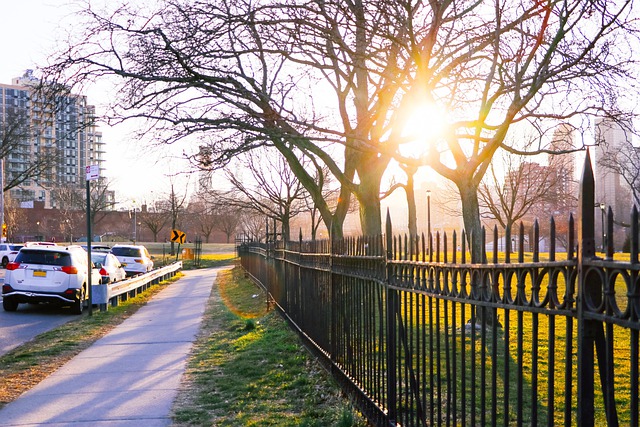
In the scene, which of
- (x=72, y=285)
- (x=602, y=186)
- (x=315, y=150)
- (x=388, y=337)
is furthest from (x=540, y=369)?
(x=602, y=186)

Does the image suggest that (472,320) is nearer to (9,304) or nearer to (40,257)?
(40,257)

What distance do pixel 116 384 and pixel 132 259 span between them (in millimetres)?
24366

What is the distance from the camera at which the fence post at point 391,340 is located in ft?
18.6

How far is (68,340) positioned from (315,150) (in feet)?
20.6

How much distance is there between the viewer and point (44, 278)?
701 inches

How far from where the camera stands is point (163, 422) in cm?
711

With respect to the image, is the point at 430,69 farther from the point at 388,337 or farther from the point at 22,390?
the point at 22,390

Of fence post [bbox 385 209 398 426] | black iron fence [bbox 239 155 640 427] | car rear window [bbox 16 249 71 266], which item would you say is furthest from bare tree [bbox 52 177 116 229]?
fence post [bbox 385 209 398 426]

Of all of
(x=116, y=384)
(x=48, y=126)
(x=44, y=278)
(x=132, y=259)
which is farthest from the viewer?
(x=132, y=259)

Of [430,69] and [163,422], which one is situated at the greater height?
[430,69]

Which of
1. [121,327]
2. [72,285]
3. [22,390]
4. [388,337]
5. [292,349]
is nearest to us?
[388,337]

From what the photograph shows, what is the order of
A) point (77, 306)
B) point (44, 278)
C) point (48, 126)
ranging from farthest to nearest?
point (77, 306), point (44, 278), point (48, 126)

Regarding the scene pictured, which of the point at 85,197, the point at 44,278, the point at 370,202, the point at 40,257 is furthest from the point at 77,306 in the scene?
the point at 85,197

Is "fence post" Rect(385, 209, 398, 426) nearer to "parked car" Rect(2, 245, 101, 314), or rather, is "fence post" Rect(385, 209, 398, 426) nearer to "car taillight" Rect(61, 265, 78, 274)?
"parked car" Rect(2, 245, 101, 314)
